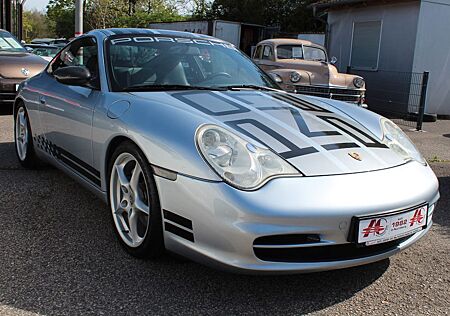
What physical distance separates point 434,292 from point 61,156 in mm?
2826

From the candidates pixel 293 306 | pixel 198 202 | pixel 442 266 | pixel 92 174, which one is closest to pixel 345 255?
pixel 293 306

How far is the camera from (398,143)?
3131 mm

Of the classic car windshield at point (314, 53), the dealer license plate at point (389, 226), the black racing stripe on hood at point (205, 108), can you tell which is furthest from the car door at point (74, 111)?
the classic car windshield at point (314, 53)

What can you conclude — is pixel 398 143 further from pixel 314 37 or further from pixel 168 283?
pixel 314 37

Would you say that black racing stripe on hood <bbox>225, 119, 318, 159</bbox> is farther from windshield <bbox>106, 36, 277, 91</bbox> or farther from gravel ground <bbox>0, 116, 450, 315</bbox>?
windshield <bbox>106, 36, 277, 91</bbox>

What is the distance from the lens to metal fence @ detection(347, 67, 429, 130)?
40.0ft

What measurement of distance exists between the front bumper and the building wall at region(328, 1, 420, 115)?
1074 centimetres

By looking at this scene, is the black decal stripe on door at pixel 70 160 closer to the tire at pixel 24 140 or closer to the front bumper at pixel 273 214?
the tire at pixel 24 140

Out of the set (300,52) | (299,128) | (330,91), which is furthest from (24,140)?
(300,52)

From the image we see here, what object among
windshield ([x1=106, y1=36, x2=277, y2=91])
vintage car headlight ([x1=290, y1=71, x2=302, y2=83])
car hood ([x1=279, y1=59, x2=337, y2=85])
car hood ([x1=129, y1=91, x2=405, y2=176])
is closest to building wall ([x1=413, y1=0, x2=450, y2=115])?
car hood ([x1=279, y1=59, x2=337, y2=85])

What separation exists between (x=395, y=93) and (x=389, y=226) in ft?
36.6

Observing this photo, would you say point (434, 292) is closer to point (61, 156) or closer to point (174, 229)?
point (174, 229)

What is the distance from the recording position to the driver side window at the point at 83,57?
139 inches

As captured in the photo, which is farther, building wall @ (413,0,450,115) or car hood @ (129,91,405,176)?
building wall @ (413,0,450,115)
